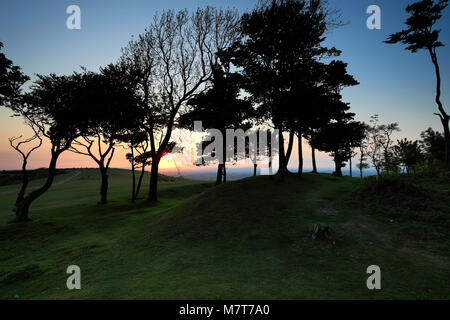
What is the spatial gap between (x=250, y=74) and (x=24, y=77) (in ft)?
73.0

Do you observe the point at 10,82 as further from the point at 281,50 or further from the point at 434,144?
the point at 434,144

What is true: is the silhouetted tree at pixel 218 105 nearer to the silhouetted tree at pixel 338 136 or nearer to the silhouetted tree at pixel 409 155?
the silhouetted tree at pixel 338 136

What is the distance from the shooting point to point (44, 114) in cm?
2245

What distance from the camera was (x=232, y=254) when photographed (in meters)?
10.3

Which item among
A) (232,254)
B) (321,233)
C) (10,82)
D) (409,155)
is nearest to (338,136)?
(409,155)

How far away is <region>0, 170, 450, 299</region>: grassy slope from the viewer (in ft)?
22.7

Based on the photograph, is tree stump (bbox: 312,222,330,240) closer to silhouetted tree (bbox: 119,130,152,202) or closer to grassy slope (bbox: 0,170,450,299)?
grassy slope (bbox: 0,170,450,299)

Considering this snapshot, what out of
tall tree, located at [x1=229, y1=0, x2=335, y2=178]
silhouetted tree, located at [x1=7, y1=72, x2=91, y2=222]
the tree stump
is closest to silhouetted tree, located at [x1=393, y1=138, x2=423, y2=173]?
tall tree, located at [x1=229, y1=0, x2=335, y2=178]

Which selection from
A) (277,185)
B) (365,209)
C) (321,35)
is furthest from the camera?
(321,35)

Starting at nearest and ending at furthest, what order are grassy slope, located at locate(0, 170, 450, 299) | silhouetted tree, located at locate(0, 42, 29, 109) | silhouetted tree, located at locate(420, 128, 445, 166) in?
grassy slope, located at locate(0, 170, 450, 299)
silhouetted tree, located at locate(0, 42, 29, 109)
silhouetted tree, located at locate(420, 128, 445, 166)

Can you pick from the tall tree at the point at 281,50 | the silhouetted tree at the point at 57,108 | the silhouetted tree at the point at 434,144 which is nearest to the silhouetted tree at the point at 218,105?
the tall tree at the point at 281,50

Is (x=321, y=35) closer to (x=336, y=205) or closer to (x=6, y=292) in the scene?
(x=336, y=205)
